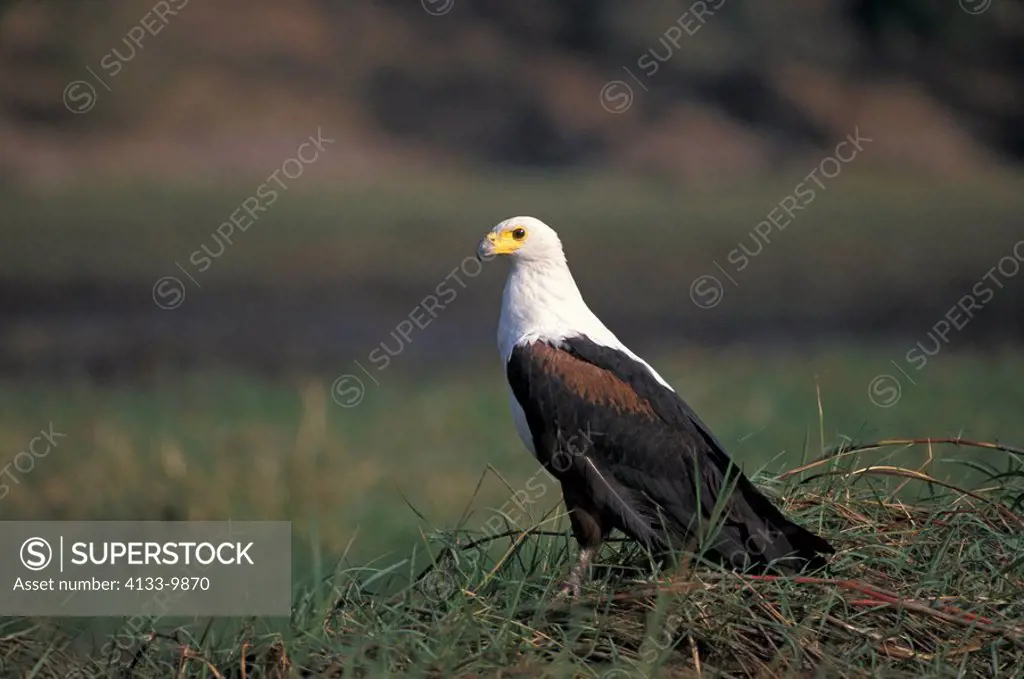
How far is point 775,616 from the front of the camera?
140 inches

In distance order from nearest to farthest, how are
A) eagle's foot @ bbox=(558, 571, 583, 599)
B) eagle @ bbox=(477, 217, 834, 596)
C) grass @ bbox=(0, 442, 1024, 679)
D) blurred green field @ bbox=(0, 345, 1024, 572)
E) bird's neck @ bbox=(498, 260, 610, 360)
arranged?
grass @ bbox=(0, 442, 1024, 679)
eagle's foot @ bbox=(558, 571, 583, 599)
eagle @ bbox=(477, 217, 834, 596)
bird's neck @ bbox=(498, 260, 610, 360)
blurred green field @ bbox=(0, 345, 1024, 572)

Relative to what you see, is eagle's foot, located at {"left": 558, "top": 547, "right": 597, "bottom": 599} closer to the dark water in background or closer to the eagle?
the eagle

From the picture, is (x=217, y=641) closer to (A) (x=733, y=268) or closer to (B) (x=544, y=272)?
(B) (x=544, y=272)

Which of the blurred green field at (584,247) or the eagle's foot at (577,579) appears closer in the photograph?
the eagle's foot at (577,579)

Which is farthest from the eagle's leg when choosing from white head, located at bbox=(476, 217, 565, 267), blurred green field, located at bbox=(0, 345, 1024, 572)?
blurred green field, located at bbox=(0, 345, 1024, 572)

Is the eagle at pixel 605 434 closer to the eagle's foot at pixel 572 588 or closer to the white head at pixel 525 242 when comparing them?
the white head at pixel 525 242

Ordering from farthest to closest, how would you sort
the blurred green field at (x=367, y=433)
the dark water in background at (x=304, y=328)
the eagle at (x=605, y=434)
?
the dark water in background at (x=304, y=328) → the blurred green field at (x=367, y=433) → the eagle at (x=605, y=434)

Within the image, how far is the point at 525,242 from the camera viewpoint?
15.2 ft

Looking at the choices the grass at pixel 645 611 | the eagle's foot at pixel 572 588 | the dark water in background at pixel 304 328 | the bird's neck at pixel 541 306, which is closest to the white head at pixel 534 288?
the bird's neck at pixel 541 306

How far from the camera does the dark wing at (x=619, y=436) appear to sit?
170 inches

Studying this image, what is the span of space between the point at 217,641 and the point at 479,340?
11.1m

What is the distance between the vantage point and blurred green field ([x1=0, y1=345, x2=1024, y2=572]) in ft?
26.6

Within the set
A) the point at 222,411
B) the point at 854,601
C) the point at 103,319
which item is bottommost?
the point at 854,601

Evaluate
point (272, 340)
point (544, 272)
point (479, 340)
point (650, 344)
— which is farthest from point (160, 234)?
point (544, 272)
